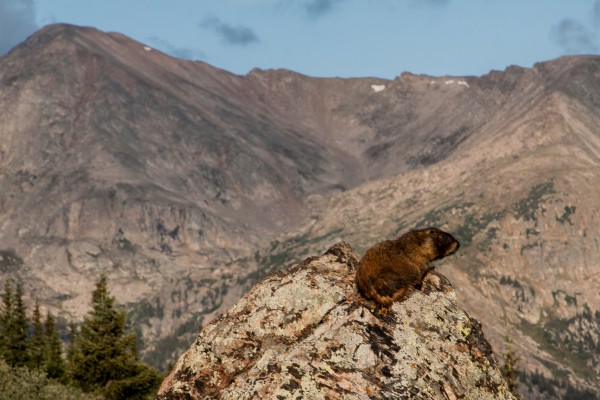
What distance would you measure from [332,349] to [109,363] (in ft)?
128

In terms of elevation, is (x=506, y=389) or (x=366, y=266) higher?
(x=366, y=266)

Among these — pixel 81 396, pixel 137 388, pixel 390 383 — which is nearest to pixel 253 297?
pixel 390 383

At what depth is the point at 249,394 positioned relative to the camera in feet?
55.3

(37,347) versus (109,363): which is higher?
(109,363)

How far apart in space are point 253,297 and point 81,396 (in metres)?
25.8

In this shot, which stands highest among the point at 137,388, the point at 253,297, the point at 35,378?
the point at 253,297

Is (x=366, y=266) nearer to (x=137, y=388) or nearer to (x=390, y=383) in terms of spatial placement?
(x=390, y=383)

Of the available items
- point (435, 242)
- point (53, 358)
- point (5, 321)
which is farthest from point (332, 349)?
point (5, 321)

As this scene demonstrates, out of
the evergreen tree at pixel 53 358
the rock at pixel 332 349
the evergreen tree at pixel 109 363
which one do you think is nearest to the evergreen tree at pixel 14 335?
the evergreen tree at pixel 53 358

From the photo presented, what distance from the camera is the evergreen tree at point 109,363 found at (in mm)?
52219

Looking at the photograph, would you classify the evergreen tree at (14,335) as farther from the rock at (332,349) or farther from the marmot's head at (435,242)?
the marmot's head at (435,242)

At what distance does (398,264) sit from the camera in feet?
62.7

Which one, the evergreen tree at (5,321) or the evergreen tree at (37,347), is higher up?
the evergreen tree at (5,321)

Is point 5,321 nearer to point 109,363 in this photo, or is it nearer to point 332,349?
point 109,363
